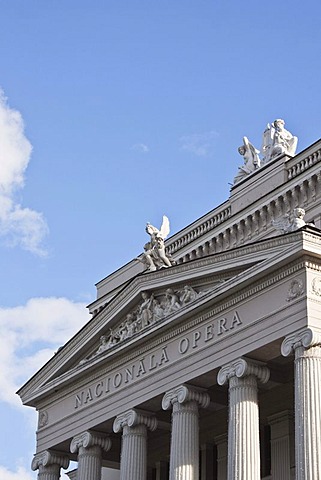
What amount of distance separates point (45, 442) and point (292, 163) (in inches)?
559

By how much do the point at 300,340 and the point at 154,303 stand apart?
8.38m

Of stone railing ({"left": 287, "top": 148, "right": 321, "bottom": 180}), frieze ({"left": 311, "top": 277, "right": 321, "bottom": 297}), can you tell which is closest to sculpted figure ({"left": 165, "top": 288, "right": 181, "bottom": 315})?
frieze ({"left": 311, "top": 277, "right": 321, "bottom": 297})

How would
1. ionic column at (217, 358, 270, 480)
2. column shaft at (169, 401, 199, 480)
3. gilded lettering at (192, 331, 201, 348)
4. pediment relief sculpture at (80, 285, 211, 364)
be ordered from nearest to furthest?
ionic column at (217, 358, 270, 480) < column shaft at (169, 401, 199, 480) < gilded lettering at (192, 331, 201, 348) < pediment relief sculpture at (80, 285, 211, 364)


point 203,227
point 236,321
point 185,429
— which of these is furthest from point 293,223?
point 203,227

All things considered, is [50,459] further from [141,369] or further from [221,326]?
[221,326]

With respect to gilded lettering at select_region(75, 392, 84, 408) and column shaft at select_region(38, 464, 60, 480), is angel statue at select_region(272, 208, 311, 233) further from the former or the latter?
column shaft at select_region(38, 464, 60, 480)

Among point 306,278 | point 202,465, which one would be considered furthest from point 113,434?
point 306,278

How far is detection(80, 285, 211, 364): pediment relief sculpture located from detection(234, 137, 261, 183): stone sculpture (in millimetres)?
10698

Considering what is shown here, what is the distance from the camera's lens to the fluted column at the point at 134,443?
3672 cm

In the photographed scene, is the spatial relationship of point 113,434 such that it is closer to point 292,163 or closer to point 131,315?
point 131,315

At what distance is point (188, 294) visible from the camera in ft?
119

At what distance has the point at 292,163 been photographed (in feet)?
143

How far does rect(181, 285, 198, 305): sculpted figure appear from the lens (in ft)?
118

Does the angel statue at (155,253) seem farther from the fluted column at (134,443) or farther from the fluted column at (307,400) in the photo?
the fluted column at (307,400)
